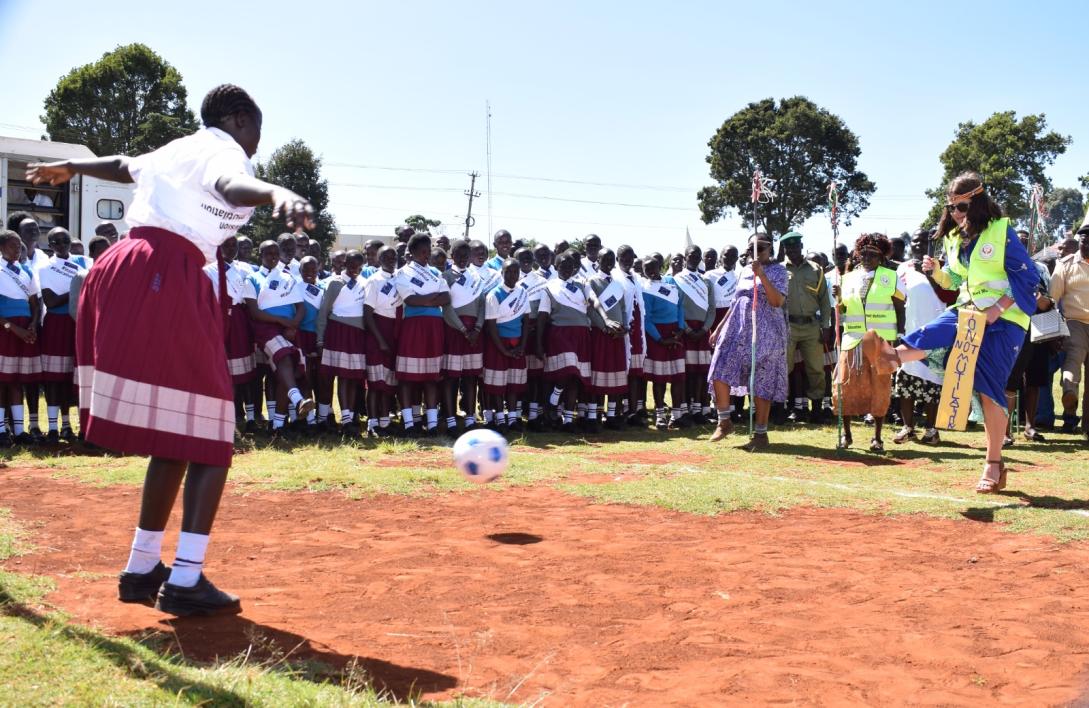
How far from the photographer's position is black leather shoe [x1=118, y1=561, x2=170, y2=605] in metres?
4.55

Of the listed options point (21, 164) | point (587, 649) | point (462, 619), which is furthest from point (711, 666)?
point (21, 164)

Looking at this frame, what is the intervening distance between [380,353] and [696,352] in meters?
4.45

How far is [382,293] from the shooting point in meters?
11.5

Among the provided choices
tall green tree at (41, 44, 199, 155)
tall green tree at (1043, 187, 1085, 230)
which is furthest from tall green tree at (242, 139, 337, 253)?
tall green tree at (1043, 187, 1085, 230)

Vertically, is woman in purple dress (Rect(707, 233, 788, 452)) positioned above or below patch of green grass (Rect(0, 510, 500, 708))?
above

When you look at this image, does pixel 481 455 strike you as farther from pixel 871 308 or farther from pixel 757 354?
pixel 871 308

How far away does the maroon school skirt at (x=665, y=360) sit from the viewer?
13195 millimetres

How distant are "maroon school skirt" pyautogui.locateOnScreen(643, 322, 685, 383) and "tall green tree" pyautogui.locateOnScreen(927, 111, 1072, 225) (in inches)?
1142

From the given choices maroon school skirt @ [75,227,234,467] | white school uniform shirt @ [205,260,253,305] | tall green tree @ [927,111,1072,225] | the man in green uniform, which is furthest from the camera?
tall green tree @ [927,111,1072,225]

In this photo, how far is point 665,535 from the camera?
6.41 m

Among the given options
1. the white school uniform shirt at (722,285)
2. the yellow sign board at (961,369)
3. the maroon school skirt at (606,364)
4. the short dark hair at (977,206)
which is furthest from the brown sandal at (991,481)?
the white school uniform shirt at (722,285)

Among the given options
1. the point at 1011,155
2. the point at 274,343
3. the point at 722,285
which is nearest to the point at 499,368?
the point at 274,343

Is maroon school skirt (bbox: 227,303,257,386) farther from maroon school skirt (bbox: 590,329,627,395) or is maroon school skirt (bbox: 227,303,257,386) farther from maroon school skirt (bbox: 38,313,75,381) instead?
maroon school skirt (bbox: 590,329,627,395)

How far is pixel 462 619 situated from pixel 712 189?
4663 centimetres
